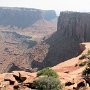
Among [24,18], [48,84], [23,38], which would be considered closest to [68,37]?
[23,38]

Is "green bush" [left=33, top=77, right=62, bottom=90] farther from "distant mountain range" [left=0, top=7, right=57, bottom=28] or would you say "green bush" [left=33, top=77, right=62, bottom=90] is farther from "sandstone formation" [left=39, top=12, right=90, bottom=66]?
"distant mountain range" [left=0, top=7, right=57, bottom=28]

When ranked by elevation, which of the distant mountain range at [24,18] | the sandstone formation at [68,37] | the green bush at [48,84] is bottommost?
the green bush at [48,84]

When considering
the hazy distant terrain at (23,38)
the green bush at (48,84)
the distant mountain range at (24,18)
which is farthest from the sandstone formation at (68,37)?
the distant mountain range at (24,18)

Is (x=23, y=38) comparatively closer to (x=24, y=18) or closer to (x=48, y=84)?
(x=24, y=18)

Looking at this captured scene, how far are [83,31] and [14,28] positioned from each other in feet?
305

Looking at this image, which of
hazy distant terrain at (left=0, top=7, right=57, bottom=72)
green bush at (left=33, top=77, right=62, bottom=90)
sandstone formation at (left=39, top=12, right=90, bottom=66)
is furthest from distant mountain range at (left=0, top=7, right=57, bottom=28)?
green bush at (left=33, top=77, right=62, bottom=90)

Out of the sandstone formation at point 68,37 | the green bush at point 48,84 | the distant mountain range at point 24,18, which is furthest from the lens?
the distant mountain range at point 24,18

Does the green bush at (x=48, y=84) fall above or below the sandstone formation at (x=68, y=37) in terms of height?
below

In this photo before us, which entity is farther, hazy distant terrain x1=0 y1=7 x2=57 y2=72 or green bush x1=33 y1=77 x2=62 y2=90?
hazy distant terrain x1=0 y1=7 x2=57 y2=72

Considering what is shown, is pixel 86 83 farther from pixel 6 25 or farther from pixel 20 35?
pixel 6 25

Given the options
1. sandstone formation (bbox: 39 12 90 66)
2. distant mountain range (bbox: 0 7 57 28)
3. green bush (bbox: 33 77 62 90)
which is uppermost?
distant mountain range (bbox: 0 7 57 28)

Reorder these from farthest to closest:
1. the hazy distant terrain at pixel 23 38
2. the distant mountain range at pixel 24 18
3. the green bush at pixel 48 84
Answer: the distant mountain range at pixel 24 18, the hazy distant terrain at pixel 23 38, the green bush at pixel 48 84

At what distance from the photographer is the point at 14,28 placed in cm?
18375

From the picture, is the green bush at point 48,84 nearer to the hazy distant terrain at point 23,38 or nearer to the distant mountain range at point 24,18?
the hazy distant terrain at point 23,38
